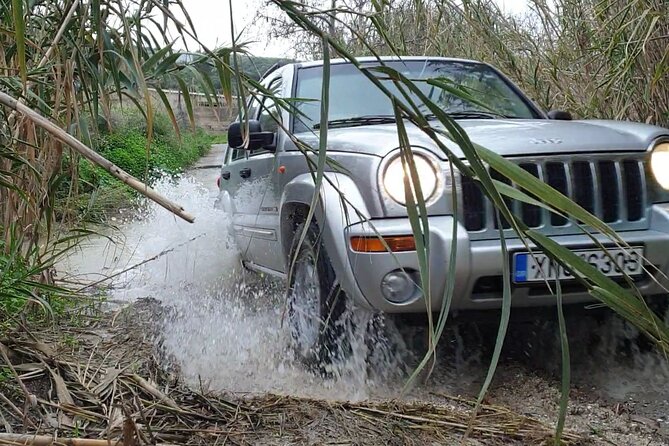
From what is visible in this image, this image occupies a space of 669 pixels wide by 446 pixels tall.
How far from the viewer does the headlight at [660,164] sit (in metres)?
3.27

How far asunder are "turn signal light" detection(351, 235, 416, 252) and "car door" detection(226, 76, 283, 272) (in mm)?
1038

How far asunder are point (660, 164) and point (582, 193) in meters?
0.41

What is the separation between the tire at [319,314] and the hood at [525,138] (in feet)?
1.50

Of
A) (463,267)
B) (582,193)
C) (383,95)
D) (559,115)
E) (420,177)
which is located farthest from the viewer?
(559,115)

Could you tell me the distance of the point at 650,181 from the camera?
3.25 m

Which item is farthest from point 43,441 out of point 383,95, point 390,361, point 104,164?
point 383,95

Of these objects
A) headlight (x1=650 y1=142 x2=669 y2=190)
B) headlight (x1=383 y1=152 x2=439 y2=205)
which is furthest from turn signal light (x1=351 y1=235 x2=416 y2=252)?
headlight (x1=650 y1=142 x2=669 y2=190)

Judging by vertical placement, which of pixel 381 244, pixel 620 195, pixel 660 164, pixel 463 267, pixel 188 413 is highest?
pixel 660 164

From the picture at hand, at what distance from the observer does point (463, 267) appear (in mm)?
2916

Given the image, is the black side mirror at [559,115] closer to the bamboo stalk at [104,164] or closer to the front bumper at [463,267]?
the front bumper at [463,267]

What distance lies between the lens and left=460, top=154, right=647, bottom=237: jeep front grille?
10.0 ft

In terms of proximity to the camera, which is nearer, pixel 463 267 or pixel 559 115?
pixel 463 267

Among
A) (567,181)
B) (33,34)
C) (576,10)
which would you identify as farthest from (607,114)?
(33,34)

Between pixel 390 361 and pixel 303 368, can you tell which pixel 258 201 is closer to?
pixel 303 368
